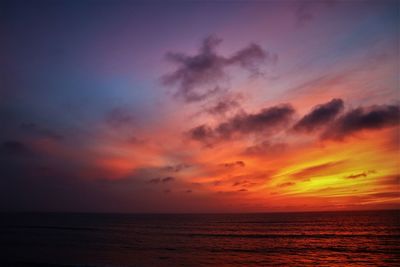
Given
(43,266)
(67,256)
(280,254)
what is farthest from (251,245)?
(43,266)

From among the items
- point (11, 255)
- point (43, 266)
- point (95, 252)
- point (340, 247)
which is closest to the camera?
point (43, 266)

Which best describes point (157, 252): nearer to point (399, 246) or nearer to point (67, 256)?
point (67, 256)

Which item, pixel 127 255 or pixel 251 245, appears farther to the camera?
pixel 251 245

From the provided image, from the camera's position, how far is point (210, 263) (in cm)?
3303

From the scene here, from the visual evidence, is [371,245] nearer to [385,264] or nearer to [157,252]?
[385,264]

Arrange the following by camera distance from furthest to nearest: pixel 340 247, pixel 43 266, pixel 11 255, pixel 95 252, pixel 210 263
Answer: pixel 340 247 → pixel 95 252 → pixel 11 255 → pixel 210 263 → pixel 43 266

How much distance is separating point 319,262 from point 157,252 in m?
19.1

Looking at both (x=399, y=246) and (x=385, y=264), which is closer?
(x=385, y=264)

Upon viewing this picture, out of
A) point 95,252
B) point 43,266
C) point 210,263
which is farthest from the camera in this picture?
point 95,252

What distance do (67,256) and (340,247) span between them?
37079 mm

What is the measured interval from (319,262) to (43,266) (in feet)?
93.8

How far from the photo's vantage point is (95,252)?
39750mm

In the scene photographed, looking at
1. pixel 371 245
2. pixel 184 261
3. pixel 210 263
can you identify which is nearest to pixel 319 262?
pixel 210 263

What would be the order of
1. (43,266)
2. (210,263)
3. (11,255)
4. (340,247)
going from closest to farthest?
(43,266), (210,263), (11,255), (340,247)
